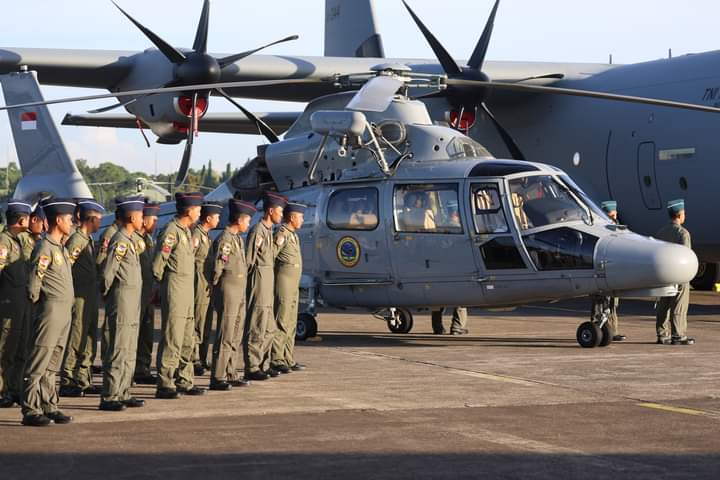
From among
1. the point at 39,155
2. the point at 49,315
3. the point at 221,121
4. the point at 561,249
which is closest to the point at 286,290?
the point at 561,249

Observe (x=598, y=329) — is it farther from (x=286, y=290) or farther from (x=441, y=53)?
(x=441, y=53)

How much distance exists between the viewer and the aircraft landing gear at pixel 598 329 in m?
12.6

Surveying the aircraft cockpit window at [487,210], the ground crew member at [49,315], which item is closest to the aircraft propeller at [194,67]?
the aircraft cockpit window at [487,210]

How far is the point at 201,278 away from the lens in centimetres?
1072

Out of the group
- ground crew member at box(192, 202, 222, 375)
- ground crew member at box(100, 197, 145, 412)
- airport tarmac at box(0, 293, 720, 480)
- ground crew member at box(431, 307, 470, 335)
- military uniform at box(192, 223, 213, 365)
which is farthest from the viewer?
ground crew member at box(431, 307, 470, 335)

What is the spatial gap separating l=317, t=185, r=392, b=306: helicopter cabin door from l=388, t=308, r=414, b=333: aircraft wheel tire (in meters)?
1.14

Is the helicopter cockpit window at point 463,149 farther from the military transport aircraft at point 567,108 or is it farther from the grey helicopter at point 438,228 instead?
the military transport aircraft at point 567,108

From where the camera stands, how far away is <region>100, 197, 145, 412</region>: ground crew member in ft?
27.8

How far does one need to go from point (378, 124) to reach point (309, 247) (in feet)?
5.76

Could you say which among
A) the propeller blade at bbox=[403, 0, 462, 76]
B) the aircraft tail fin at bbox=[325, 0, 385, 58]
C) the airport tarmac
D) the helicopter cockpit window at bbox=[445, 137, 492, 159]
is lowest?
the airport tarmac

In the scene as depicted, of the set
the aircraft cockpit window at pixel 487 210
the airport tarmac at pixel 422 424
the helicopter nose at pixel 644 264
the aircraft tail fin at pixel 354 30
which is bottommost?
the airport tarmac at pixel 422 424

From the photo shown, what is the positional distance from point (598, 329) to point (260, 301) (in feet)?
13.9

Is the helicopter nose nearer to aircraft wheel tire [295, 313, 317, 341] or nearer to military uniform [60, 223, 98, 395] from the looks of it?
aircraft wheel tire [295, 313, 317, 341]

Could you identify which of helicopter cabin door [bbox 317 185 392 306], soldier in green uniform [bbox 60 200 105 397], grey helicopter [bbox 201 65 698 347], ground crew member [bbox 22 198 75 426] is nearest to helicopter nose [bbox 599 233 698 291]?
grey helicopter [bbox 201 65 698 347]
